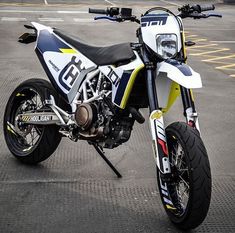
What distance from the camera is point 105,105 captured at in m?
Result: 4.48

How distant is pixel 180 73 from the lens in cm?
382

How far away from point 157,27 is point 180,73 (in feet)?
1.33

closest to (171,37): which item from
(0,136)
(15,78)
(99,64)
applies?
(99,64)

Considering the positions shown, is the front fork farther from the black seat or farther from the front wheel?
the black seat

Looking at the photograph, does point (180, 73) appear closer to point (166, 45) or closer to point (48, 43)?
point (166, 45)

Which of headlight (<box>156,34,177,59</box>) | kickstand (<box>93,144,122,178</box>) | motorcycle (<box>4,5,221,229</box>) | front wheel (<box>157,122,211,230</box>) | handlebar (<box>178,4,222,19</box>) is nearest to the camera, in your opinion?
front wheel (<box>157,122,211,230</box>)

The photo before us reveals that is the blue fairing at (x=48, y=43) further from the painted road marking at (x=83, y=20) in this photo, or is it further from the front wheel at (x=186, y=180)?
the painted road marking at (x=83, y=20)

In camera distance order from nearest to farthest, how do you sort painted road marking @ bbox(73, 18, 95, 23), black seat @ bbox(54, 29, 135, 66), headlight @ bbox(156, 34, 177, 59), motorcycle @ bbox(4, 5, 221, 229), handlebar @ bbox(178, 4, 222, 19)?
Result: motorcycle @ bbox(4, 5, 221, 229), headlight @ bbox(156, 34, 177, 59), black seat @ bbox(54, 29, 135, 66), handlebar @ bbox(178, 4, 222, 19), painted road marking @ bbox(73, 18, 95, 23)

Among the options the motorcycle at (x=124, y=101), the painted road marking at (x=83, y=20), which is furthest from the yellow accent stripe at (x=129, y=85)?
the painted road marking at (x=83, y=20)

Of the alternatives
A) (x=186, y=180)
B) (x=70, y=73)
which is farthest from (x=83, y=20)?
(x=186, y=180)

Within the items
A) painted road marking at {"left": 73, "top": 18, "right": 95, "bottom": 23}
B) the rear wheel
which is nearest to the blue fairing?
the rear wheel

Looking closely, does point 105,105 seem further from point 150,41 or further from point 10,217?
point 10,217

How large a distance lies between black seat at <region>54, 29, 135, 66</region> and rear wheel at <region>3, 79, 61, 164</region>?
19.5 inches

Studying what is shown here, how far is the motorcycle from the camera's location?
3.85 metres
